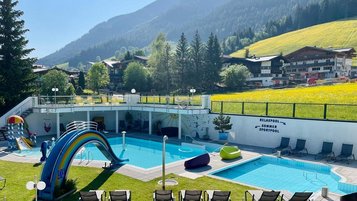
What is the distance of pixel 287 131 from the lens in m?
20.2

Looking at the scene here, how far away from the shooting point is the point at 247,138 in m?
22.1

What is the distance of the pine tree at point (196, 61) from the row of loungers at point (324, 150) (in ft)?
123

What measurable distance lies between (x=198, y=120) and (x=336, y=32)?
90615mm

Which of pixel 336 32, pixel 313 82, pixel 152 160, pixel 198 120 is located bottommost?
pixel 152 160

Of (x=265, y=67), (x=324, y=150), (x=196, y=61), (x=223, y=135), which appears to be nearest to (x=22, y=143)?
(x=223, y=135)

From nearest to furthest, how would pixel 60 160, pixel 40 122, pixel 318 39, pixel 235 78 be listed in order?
1. pixel 60 160
2. pixel 40 122
3. pixel 235 78
4. pixel 318 39

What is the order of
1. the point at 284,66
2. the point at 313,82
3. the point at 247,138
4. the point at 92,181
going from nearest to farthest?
the point at 92,181
the point at 247,138
the point at 313,82
the point at 284,66

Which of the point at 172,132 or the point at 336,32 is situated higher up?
the point at 336,32

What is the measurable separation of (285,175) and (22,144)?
16636 mm

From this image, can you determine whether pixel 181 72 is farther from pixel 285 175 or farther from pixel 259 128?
pixel 285 175

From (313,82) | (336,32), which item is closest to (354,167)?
(313,82)

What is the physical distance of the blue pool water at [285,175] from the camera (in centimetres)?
1351

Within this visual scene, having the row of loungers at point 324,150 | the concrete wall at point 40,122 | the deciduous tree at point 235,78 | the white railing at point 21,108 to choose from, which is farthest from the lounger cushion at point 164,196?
the deciduous tree at point 235,78

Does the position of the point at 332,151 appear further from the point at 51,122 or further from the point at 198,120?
the point at 51,122
